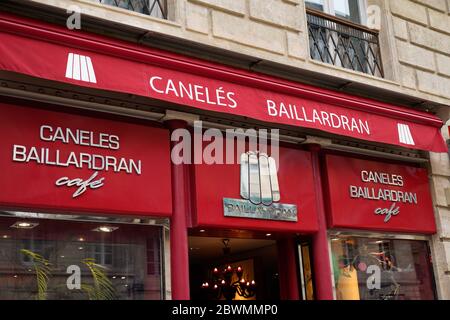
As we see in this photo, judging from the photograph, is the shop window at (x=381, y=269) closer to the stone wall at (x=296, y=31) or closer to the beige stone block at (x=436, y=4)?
the stone wall at (x=296, y=31)

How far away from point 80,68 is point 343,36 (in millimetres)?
4685

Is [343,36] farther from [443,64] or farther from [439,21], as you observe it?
[439,21]

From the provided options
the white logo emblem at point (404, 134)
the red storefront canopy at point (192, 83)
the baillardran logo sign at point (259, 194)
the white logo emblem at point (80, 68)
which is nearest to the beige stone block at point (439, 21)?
the red storefront canopy at point (192, 83)

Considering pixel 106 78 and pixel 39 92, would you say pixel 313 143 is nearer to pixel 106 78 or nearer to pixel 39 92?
pixel 106 78

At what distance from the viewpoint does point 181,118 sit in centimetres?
730

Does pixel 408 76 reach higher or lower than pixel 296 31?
lower

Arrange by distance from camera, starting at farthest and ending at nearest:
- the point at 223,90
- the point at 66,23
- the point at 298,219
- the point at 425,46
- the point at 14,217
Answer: the point at 425,46, the point at 298,219, the point at 223,90, the point at 66,23, the point at 14,217

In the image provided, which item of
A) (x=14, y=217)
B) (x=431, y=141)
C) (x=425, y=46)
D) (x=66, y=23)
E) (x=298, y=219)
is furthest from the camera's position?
(x=425, y=46)

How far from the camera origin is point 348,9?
1002 centimetres

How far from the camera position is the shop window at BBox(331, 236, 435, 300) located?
8.34 meters

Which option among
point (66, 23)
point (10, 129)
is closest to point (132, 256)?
point (10, 129)

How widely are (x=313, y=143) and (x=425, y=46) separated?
125 inches

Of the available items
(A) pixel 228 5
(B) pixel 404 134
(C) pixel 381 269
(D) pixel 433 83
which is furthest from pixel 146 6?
(D) pixel 433 83

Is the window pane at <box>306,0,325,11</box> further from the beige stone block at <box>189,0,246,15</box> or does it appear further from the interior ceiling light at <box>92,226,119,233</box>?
the interior ceiling light at <box>92,226,119,233</box>
